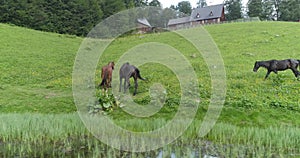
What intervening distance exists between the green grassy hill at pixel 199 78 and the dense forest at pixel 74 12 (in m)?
13.9

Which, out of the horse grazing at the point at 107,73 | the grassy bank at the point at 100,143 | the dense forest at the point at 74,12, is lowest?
the grassy bank at the point at 100,143

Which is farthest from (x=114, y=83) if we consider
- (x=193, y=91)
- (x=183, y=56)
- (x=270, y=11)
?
(x=270, y=11)

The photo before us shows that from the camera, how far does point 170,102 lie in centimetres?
1118

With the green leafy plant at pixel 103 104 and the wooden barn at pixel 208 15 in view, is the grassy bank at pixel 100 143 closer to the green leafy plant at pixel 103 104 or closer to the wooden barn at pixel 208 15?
the green leafy plant at pixel 103 104

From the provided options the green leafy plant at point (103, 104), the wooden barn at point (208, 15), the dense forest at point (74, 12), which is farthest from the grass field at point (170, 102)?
the wooden barn at point (208, 15)

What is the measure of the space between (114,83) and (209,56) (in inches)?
375

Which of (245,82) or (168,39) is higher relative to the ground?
(168,39)

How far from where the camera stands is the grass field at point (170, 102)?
647 cm

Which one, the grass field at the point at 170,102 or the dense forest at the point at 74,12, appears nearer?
the grass field at the point at 170,102

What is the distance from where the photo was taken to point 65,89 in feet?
47.3

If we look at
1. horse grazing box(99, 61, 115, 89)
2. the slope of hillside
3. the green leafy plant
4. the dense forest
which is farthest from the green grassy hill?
the dense forest

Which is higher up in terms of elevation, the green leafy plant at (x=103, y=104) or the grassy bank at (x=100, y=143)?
the green leafy plant at (x=103, y=104)

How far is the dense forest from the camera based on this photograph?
43.8m

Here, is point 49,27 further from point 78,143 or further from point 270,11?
point 270,11
